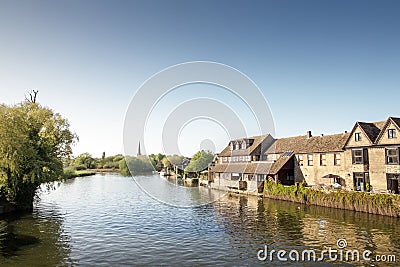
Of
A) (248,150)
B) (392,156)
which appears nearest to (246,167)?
(248,150)

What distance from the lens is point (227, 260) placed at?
1864 centimetres

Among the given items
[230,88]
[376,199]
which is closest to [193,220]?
[230,88]

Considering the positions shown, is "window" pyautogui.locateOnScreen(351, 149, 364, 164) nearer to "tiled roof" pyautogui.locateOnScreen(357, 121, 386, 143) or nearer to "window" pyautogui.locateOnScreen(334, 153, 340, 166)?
"tiled roof" pyautogui.locateOnScreen(357, 121, 386, 143)

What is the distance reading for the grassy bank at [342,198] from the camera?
3074 cm

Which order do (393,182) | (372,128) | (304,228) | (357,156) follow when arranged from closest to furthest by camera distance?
(304,228), (393,182), (357,156), (372,128)

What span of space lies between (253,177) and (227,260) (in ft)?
121

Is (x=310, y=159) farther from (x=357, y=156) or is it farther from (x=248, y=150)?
(x=248, y=150)

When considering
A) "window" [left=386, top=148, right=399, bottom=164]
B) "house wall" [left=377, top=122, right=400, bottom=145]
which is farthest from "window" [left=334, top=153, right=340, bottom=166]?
"window" [left=386, top=148, right=399, bottom=164]

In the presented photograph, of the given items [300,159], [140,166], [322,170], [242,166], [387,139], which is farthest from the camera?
[140,166]

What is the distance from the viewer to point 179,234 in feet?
81.5

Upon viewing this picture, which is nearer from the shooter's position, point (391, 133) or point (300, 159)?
point (391, 133)

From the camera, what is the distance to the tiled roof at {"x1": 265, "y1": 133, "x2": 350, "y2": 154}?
45.2m

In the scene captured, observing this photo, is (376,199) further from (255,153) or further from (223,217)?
(255,153)

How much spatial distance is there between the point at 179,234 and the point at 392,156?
90.7 ft
